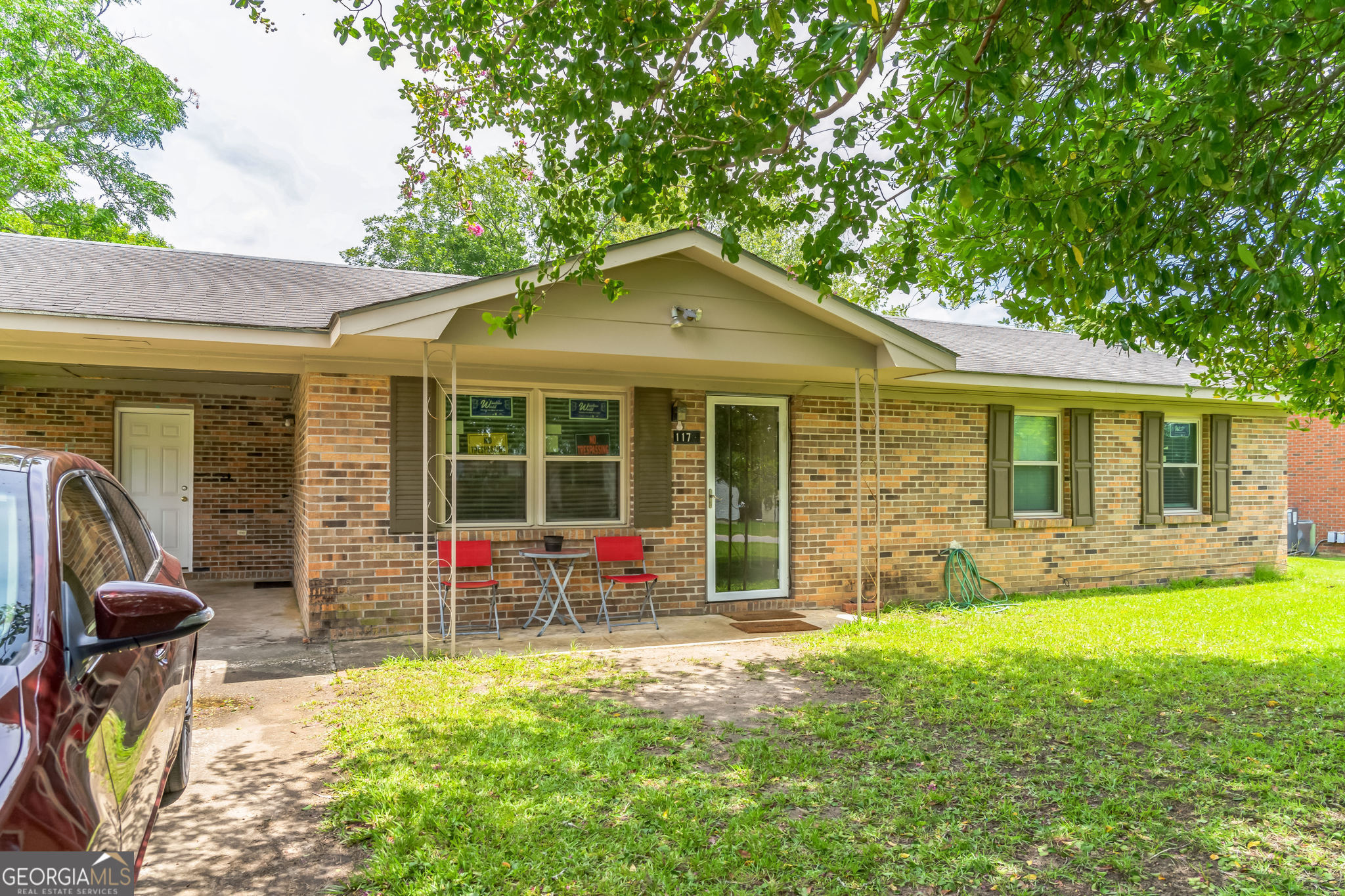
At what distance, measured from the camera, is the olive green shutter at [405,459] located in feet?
23.4

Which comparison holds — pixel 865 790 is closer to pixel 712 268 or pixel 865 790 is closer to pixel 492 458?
pixel 712 268

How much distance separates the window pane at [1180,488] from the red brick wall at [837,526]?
32cm

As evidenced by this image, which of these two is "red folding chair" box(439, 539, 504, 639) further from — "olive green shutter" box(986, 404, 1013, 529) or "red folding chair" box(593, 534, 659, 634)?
"olive green shutter" box(986, 404, 1013, 529)

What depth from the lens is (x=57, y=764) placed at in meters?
1.51

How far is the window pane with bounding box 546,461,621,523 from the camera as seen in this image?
25.9ft

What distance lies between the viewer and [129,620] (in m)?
1.82

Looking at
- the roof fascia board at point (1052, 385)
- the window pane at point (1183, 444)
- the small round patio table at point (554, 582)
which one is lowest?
the small round patio table at point (554, 582)

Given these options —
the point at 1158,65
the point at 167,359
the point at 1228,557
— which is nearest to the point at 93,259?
the point at 167,359

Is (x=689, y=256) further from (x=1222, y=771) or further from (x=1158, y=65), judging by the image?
(x=1222, y=771)

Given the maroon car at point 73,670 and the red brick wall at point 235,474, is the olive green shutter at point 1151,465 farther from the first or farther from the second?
the red brick wall at point 235,474

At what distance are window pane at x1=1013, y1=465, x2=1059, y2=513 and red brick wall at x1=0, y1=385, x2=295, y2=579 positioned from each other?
9755 mm

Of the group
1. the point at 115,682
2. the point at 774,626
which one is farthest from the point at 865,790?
the point at 774,626

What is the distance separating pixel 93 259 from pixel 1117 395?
39.6 feet

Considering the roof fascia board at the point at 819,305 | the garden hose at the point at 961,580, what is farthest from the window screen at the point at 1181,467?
the roof fascia board at the point at 819,305
